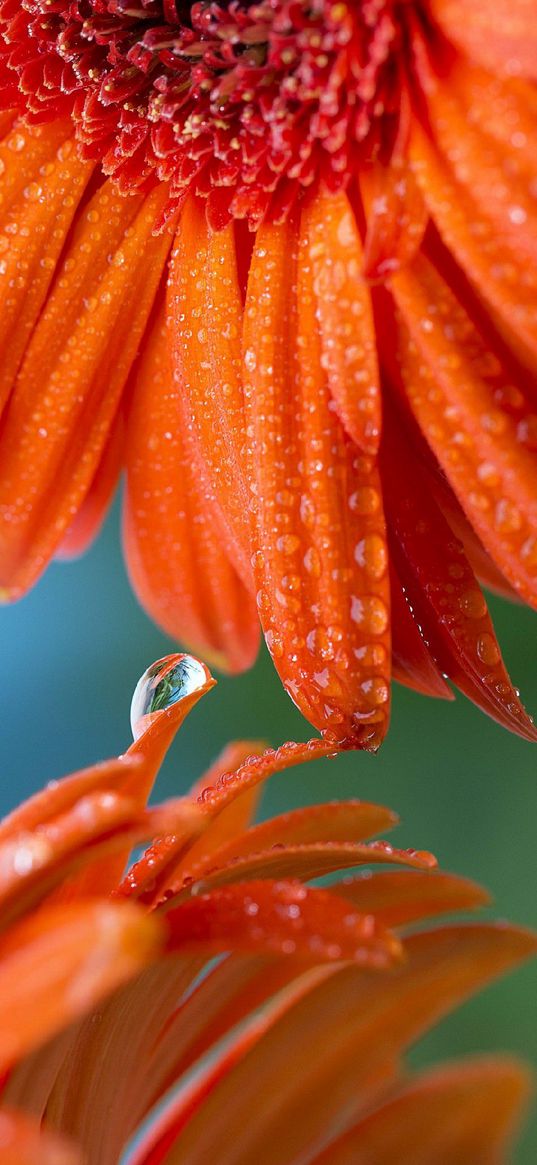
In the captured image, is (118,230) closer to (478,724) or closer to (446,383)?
(446,383)

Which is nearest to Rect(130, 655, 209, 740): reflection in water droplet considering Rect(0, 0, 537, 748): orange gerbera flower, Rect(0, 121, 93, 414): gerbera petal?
Rect(0, 0, 537, 748): orange gerbera flower

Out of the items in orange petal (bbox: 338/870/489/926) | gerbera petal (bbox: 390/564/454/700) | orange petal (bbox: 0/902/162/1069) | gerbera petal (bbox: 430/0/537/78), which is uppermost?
gerbera petal (bbox: 430/0/537/78)

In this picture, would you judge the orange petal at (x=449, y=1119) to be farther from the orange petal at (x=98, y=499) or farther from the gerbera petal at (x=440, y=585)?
the orange petal at (x=98, y=499)

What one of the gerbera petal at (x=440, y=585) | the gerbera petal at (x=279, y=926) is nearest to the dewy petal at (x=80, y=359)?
the gerbera petal at (x=440, y=585)

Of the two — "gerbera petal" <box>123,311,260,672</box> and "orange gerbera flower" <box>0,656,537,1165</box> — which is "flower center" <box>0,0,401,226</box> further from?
"orange gerbera flower" <box>0,656,537,1165</box>

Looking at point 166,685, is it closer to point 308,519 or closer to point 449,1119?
point 308,519

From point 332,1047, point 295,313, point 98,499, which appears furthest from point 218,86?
point 332,1047
